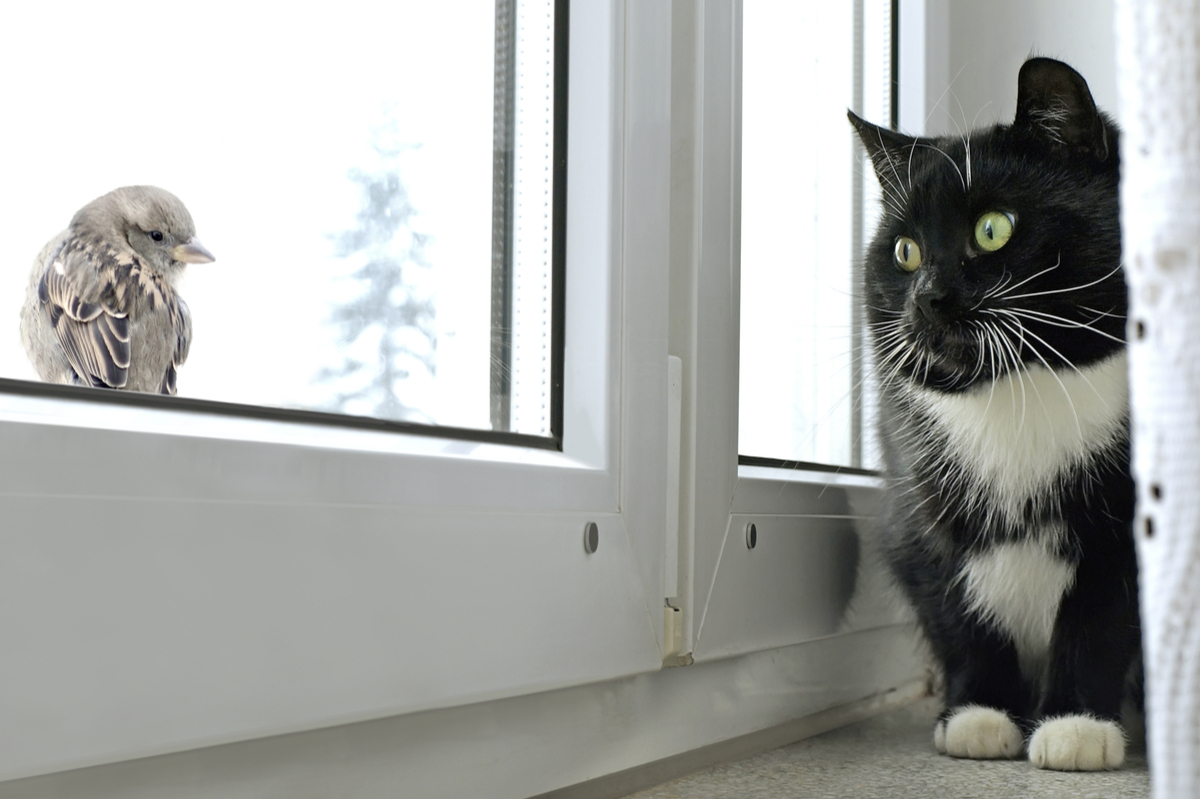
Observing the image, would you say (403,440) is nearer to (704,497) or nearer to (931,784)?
(704,497)

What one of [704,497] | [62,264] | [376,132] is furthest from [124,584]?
[704,497]

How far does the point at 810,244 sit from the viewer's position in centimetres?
114

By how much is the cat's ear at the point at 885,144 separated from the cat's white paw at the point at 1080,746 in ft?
1.62

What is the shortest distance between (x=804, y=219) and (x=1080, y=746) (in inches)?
24.4

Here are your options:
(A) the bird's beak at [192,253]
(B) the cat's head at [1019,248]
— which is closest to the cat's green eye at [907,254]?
(B) the cat's head at [1019,248]

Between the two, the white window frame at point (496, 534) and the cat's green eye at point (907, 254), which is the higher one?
the cat's green eye at point (907, 254)

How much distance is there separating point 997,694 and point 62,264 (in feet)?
2.51

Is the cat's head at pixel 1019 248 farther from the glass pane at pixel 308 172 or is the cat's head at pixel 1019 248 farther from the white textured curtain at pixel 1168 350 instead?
the white textured curtain at pixel 1168 350

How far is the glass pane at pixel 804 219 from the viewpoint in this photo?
967 mm

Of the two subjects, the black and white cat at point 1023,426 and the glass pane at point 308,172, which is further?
the black and white cat at point 1023,426

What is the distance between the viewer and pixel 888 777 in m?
0.75

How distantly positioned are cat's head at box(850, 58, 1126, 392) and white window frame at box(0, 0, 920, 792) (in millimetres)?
161

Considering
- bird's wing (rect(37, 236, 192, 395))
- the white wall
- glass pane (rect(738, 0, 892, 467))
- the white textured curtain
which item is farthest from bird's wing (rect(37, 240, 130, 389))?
the white wall

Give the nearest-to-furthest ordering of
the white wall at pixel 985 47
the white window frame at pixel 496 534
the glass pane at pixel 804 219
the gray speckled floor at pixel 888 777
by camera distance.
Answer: the white window frame at pixel 496 534
the gray speckled floor at pixel 888 777
the glass pane at pixel 804 219
the white wall at pixel 985 47
